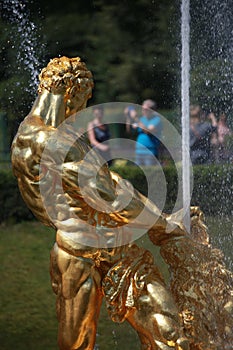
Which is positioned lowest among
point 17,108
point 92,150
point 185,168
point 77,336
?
point 17,108

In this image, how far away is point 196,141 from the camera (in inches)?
435

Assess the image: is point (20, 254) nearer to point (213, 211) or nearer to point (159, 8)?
point (213, 211)

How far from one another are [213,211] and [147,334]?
3.95 m

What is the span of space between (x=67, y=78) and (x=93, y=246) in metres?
0.92

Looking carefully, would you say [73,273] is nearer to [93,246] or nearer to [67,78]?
[93,246]

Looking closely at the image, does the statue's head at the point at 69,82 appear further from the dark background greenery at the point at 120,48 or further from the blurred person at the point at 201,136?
the blurred person at the point at 201,136

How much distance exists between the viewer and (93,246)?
5.08 metres

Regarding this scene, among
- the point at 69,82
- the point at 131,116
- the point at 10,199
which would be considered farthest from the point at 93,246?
the point at 131,116

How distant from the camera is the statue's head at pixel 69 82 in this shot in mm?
5160

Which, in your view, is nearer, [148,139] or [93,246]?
[93,246]

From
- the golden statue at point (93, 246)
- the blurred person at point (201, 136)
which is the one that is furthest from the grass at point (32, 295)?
the blurred person at point (201, 136)

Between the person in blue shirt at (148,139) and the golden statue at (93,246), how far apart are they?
18.8ft

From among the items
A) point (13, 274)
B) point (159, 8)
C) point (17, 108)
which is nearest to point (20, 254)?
point (13, 274)

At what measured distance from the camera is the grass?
7090mm
